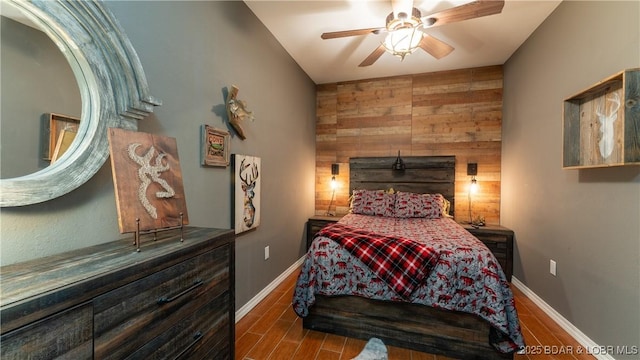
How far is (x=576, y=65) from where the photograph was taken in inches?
78.7

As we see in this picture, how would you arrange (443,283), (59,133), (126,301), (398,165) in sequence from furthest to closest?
(398,165)
(443,283)
(59,133)
(126,301)

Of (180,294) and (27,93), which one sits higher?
(27,93)

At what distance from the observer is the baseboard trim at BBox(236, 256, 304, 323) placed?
2219mm

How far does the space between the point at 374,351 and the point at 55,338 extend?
1.70 m

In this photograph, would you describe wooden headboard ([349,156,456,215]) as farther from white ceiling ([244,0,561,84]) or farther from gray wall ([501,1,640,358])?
white ceiling ([244,0,561,84])

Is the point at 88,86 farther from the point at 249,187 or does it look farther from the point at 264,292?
the point at 264,292

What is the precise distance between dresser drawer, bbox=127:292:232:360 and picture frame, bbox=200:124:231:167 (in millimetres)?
941

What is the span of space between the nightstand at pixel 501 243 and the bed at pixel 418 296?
1162mm

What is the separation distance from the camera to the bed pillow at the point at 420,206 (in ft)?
10.6

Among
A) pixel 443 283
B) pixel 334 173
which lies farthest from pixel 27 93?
pixel 334 173

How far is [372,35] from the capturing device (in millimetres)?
2727

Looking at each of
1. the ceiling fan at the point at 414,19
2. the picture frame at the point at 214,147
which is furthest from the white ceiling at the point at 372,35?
the picture frame at the point at 214,147

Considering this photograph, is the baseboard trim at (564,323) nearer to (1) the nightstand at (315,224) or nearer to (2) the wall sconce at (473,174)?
(2) the wall sconce at (473,174)

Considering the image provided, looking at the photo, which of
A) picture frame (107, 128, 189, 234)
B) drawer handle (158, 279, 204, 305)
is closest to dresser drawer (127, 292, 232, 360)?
drawer handle (158, 279, 204, 305)
